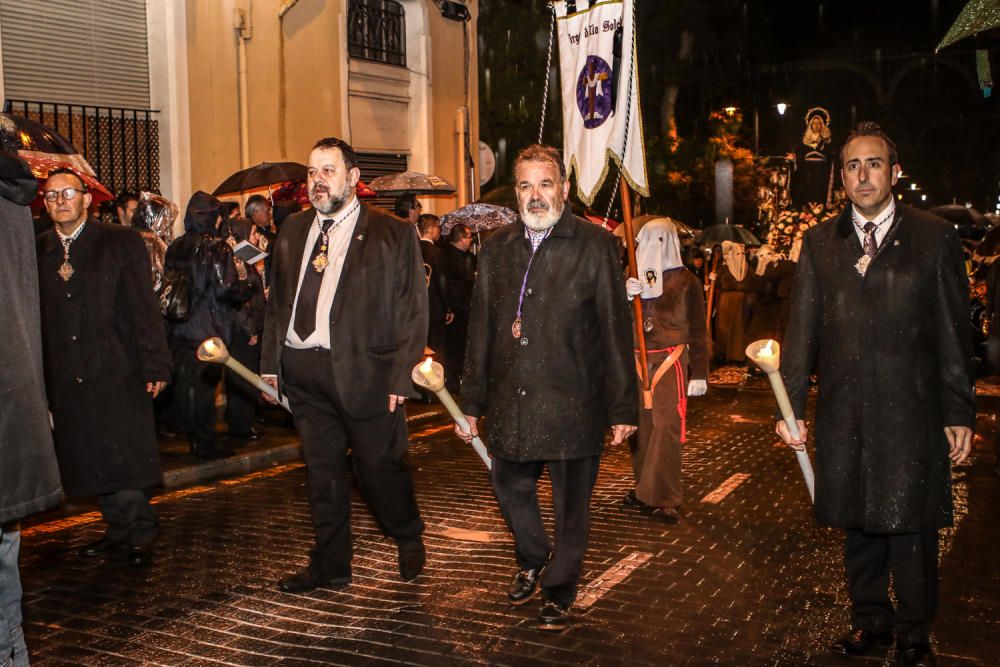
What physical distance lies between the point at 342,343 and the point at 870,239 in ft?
8.49

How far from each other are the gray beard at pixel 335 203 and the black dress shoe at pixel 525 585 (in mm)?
2070

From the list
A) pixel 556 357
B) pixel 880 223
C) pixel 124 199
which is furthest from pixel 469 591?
pixel 124 199

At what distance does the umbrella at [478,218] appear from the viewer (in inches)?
640

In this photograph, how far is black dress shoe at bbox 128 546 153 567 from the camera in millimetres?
7000

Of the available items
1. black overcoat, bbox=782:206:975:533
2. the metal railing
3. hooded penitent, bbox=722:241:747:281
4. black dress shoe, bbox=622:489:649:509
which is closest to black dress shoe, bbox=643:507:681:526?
black dress shoe, bbox=622:489:649:509

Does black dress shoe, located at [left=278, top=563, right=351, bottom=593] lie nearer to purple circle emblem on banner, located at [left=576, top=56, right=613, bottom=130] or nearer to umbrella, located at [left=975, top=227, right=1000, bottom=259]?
purple circle emblem on banner, located at [left=576, top=56, right=613, bottom=130]

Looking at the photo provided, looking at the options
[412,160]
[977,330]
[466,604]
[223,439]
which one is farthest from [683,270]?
[412,160]

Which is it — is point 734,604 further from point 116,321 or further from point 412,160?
point 412,160

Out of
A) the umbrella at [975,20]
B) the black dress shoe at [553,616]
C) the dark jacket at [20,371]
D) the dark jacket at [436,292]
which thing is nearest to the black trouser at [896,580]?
the black dress shoe at [553,616]

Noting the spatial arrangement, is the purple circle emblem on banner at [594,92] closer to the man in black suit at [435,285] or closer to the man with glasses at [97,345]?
the man with glasses at [97,345]

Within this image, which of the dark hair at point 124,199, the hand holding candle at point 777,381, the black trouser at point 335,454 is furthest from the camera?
the dark hair at point 124,199

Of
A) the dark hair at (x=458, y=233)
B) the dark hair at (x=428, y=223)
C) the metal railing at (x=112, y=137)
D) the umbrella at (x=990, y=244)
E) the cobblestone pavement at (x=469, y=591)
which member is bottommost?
the cobblestone pavement at (x=469, y=591)

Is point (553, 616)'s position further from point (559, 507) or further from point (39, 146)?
point (39, 146)

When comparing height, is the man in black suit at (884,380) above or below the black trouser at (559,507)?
above
